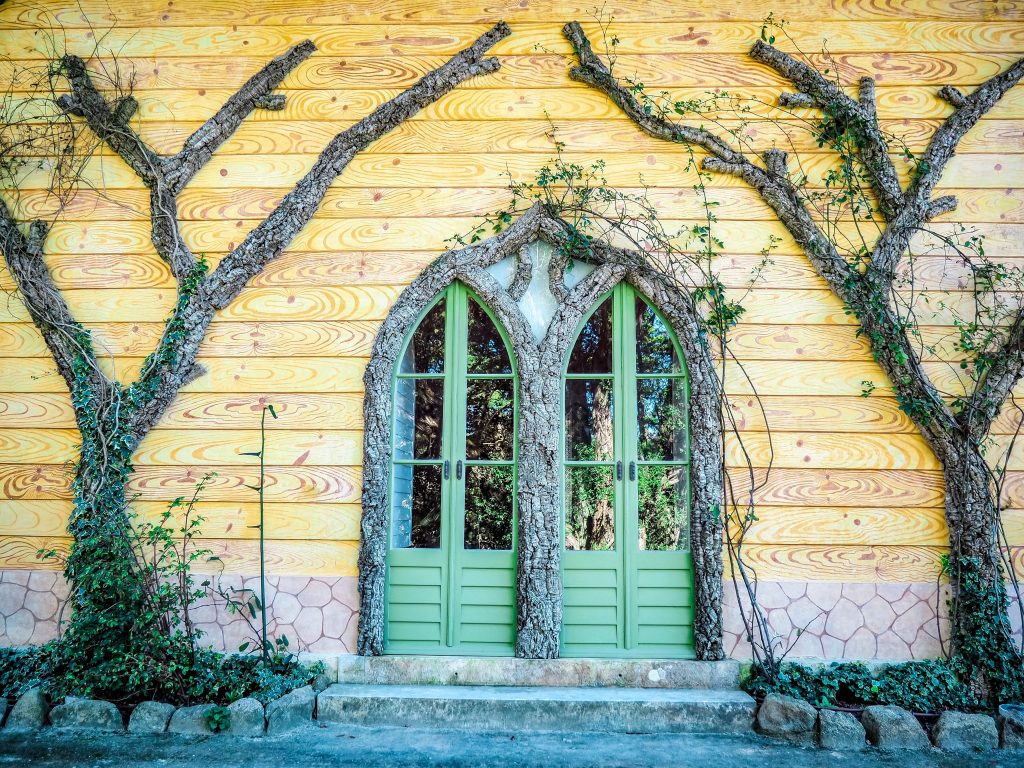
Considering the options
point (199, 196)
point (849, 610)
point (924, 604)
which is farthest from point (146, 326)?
point (924, 604)

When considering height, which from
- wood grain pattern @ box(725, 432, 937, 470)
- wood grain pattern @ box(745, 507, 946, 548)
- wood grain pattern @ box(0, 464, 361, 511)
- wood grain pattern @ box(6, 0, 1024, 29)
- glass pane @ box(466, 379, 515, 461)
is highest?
wood grain pattern @ box(6, 0, 1024, 29)

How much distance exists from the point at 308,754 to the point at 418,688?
0.65 meters

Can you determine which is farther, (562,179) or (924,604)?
(562,179)

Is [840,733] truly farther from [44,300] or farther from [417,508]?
[44,300]

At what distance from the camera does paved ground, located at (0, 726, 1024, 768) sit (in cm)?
290

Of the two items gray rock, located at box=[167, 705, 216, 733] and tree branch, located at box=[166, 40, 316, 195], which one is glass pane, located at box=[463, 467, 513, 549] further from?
tree branch, located at box=[166, 40, 316, 195]

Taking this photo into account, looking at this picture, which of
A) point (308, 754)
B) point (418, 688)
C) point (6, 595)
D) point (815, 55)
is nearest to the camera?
point (308, 754)

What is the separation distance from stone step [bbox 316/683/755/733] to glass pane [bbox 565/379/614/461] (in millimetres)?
1219

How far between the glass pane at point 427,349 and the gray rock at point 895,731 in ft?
8.91

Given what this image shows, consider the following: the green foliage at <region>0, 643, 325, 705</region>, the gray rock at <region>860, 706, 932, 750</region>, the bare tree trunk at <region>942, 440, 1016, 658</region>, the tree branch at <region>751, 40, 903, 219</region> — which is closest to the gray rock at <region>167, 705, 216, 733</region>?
the green foliage at <region>0, 643, 325, 705</region>

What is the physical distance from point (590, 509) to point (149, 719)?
2353 millimetres

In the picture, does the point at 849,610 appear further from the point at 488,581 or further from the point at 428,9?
the point at 428,9

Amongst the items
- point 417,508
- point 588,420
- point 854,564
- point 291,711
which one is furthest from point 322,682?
point 854,564

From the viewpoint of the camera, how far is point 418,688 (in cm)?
349
